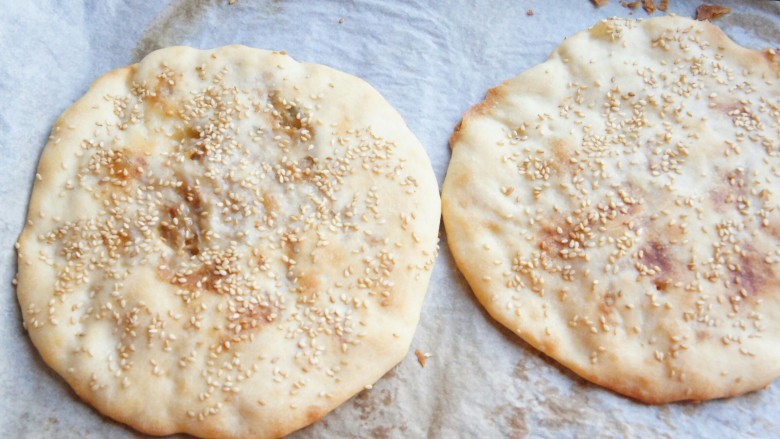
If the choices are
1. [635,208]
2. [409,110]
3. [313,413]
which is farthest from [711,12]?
[313,413]

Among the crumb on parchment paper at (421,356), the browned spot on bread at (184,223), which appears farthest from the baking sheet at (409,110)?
the browned spot on bread at (184,223)

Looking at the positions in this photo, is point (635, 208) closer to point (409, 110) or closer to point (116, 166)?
point (409, 110)

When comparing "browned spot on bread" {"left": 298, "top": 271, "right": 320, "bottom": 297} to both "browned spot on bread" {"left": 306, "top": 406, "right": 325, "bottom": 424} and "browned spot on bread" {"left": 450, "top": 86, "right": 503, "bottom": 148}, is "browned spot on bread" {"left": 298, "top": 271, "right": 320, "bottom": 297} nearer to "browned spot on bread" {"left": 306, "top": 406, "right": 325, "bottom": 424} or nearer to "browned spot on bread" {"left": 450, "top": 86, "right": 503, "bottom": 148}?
"browned spot on bread" {"left": 306, "top": 406, "right": 325, "bottom": 424}

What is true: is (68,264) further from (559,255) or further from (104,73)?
(559,255)

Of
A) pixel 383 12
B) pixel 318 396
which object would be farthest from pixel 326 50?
pixel 318 396

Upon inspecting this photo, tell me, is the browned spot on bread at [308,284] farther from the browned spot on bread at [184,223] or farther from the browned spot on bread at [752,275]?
the browned spot on bread at [752,275]

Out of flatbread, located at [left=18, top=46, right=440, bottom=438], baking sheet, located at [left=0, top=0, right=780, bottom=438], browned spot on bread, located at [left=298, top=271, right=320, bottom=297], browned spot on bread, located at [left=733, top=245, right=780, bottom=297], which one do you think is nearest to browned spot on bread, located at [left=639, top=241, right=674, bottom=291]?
browned spot on bread, located at [left=733, top=245, right=780, bottom=297]
